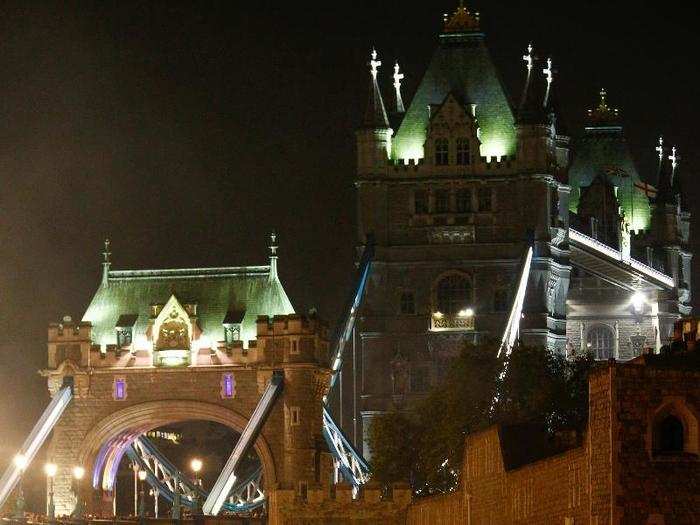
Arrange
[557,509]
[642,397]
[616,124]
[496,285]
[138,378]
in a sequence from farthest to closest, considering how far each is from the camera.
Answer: [616,124] → [496,285] → [138,378] → [557,509] → [642,397]

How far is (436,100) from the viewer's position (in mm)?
138250

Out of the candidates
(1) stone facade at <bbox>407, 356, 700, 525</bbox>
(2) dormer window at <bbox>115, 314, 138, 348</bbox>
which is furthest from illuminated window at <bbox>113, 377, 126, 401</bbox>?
Answer: (1) stone facade at <bbox>407, 356, 700, 525</bbox>

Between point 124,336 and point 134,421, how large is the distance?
4571mm

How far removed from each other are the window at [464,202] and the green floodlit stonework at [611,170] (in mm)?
26408

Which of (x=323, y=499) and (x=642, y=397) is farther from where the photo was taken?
(x=323, y=499)

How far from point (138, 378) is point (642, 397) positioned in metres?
→ 75.2

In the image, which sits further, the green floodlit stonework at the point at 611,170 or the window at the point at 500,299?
the green floodlit stonework at the point at 611,170

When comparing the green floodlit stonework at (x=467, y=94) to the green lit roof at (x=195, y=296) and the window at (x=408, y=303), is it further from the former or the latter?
the green lit roof at (x=195, y=296)

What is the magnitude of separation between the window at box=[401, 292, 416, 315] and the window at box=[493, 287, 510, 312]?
13.4ft

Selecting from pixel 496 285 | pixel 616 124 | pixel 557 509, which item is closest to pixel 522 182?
pixel 496 285

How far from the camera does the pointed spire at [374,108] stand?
5408 inches

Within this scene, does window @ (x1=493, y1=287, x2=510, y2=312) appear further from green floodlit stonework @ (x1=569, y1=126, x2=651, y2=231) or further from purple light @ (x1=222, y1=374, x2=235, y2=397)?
green floodlit stonework @ (x1=569, y1=126, x2=651, y2=231)

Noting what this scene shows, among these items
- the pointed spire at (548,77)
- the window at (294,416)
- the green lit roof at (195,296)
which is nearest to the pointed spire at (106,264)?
the green lit roof at (195,296)

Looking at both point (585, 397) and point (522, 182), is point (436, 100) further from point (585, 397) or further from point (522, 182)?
point (585, 397)
